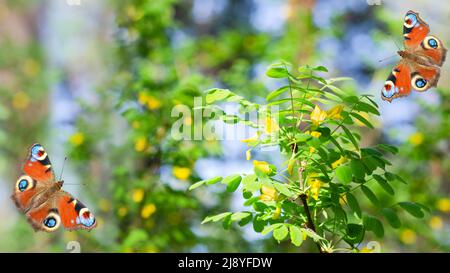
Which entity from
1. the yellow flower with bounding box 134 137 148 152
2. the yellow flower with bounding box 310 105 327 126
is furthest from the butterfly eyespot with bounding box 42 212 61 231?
the yellow flower with bounding box 134 137 148 152

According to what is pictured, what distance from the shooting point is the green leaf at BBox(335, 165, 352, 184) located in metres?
1.10

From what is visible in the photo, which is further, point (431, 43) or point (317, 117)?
point (431, 43)

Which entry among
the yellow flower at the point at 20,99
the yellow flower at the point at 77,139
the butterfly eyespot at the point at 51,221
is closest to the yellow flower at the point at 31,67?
the yellow flower at the point at 20,99

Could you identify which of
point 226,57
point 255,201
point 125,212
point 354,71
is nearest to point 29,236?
point 125,212

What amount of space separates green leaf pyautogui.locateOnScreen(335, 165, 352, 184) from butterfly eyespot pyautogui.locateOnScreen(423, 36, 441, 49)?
53 cm

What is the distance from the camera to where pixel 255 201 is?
3.92 feet

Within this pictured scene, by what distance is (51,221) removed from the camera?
1.40m

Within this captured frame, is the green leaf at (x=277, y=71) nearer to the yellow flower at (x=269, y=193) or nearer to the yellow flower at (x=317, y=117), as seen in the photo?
the yellow flower at (x=317, y=117)

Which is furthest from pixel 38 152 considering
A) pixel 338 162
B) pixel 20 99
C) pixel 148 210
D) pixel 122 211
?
pixel 20 99

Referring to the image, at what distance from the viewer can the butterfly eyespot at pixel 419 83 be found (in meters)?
1.35

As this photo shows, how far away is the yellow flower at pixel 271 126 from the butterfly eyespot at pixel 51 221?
651 mm

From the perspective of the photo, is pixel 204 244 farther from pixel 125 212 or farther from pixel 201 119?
pixel 201 119

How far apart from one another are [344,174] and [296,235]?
0.58ft

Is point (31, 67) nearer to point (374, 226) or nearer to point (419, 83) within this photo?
point (419, 83)
